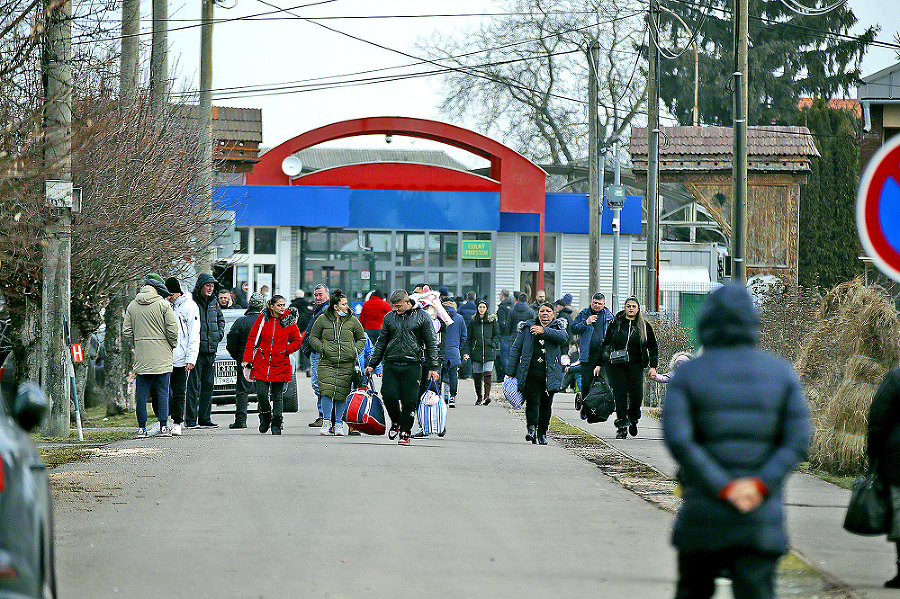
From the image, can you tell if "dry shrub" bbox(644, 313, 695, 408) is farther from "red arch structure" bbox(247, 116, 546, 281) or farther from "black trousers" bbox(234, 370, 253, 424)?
"red arch structure" bbox(247, 116, 546, 281)

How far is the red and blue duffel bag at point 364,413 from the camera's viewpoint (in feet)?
47.6

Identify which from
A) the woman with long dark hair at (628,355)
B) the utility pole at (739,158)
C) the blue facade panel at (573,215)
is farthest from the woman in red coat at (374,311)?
the blue facade panel at (573,215)

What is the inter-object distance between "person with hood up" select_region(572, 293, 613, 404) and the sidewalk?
14.1ft

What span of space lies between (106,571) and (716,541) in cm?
397

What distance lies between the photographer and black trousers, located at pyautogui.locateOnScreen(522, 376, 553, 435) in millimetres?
14867

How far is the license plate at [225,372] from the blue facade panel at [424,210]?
18.5 metres

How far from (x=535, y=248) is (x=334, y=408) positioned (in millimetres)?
23749

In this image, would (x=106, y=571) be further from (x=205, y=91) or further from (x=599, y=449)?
(x=205, y=91)

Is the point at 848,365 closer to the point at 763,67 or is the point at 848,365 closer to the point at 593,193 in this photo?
the point at 593,193

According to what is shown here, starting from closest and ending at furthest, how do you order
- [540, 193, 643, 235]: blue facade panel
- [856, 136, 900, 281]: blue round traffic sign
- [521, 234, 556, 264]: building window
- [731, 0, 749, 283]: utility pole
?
[856, 136, 900, 281]: blue round traffic sign < [731, 0, 749, 283]: utility pole < [540, 193, 643, 235]: blue facade panel < [521, 234, 556, 264]: building window

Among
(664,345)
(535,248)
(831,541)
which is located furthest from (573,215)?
(831,541)

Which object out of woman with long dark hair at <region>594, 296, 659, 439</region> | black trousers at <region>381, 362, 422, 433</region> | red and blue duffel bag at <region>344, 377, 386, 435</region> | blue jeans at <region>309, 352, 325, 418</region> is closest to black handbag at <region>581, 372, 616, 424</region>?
woman with long dark hair at <region>594, 296, 659, 439</region>

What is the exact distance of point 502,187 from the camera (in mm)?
37500

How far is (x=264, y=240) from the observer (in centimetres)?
3597
